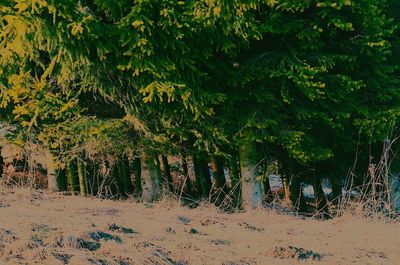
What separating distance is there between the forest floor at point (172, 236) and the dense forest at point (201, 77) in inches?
61.4

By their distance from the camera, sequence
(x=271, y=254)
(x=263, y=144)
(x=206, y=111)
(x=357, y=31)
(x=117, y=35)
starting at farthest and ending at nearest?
(x=263, y=144) → (x=357, y=31) → (x=206, y=111) → (x=117, y=35) → (x=271, y=254)

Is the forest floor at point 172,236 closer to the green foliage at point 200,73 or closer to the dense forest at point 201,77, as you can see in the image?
the dense forest at point 201,77

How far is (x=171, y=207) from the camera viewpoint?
8.83m

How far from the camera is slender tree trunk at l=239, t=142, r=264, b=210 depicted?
1052 cm

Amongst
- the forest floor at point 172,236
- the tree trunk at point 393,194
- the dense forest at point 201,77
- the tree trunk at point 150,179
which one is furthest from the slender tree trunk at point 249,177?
the tree trunk at point 393,194

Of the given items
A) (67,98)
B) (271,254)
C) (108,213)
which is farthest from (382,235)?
(67,98)

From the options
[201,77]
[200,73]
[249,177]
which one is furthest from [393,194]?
[200,73]

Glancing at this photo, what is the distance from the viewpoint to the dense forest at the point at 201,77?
27.1 ft

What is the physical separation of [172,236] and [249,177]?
5.21m

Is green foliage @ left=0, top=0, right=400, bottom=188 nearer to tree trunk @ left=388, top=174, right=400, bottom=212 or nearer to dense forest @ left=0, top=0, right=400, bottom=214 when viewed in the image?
dense forest @ left=0, top=0, right=400, bottom=214

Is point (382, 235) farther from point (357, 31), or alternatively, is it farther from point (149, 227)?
point (357, 31)

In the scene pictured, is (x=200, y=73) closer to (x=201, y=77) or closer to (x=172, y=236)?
(x=201, y=77)

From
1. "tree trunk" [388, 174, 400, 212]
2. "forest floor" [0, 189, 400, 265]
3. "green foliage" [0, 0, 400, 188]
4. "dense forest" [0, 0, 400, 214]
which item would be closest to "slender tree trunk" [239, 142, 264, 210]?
"dense forest" [0, 0, 400, 214]

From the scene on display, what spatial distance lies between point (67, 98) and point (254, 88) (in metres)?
3.67
